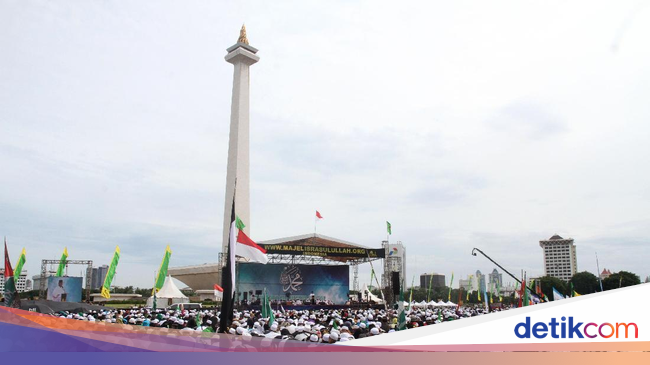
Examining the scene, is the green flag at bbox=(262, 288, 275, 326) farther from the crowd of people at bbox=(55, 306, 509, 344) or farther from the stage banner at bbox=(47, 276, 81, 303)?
the stage banner at bbox=(47, 276, 81, 303)

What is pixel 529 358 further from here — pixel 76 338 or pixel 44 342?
pixel 44 342

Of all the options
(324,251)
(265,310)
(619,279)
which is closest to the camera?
(265,310)

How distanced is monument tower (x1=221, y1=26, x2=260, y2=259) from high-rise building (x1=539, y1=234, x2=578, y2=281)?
131 meters

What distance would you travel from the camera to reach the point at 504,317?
6469 mm

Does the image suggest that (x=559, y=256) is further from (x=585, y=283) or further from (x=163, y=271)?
(x=163, y=271)

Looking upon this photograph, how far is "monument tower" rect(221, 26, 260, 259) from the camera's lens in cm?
6275

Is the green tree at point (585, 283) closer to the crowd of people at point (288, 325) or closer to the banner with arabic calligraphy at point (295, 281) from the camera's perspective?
the banner with arabic calligraphy at point (295, 281)

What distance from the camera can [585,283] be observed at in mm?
81625

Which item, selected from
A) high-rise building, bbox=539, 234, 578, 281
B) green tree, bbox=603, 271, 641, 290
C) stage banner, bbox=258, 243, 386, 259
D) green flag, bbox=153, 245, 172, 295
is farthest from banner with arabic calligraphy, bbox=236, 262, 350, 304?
high-rise building, bbox=539, 234, 578, 281

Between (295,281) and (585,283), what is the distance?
53.3 m

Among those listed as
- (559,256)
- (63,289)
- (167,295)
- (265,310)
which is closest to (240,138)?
(167,295)

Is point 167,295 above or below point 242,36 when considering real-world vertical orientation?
below

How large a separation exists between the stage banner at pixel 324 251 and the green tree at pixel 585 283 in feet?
150

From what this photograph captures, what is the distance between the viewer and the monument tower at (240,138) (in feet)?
206
